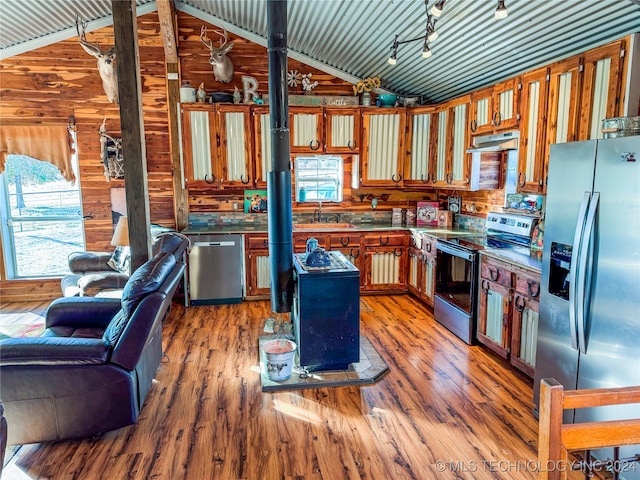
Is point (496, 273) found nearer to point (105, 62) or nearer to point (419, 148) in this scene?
point (419, 148)

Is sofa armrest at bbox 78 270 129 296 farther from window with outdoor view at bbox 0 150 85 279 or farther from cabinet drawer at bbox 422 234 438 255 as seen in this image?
cabinet drawer at bbox 422 234 438 255

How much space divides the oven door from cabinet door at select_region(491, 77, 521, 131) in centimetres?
124

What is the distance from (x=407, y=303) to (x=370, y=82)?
9.60 feet

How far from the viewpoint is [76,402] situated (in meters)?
2.43

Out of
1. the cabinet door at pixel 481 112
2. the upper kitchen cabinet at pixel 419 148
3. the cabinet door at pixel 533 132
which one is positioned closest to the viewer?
the cabinet door at pixel 533 132

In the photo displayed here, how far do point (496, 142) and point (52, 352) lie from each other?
3.99 meters

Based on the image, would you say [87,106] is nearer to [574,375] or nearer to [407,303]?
[407,303]

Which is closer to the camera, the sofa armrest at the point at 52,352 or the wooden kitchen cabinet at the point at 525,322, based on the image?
the sofa armrest at the point at 52,352

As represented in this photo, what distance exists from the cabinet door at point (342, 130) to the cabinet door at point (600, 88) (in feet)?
9.52

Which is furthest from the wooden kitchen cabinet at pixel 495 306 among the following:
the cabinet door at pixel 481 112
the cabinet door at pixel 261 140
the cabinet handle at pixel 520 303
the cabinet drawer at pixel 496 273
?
the cabinet door at pixel 261 140

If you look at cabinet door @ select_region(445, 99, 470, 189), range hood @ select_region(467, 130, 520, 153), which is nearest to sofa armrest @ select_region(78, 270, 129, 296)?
cabinet door @ select_region(445, 99, 470, 189)

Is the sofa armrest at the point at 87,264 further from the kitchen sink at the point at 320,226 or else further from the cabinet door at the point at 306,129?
the cabinet door at the point at 306,129

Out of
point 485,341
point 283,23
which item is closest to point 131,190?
point 283,23

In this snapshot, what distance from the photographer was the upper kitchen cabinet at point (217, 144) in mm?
5156
